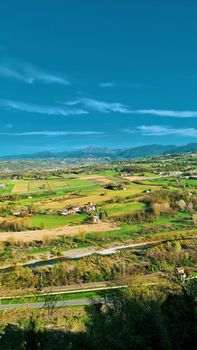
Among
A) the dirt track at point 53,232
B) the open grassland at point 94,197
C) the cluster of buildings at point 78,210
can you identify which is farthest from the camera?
the open grassland at point 94,197

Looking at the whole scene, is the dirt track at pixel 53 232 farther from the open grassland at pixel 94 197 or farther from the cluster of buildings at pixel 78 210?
the open grassland at pixel 94 197

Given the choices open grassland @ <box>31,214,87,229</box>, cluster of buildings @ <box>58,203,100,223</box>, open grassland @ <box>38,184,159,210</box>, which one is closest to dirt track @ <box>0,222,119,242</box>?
open grassland @ <box>31,214,87,229</box>

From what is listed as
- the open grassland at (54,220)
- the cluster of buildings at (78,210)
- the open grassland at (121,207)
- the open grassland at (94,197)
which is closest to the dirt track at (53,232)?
the open grassland at (54,220)

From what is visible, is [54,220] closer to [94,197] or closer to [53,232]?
[53,232]

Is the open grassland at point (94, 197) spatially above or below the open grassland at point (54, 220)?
above

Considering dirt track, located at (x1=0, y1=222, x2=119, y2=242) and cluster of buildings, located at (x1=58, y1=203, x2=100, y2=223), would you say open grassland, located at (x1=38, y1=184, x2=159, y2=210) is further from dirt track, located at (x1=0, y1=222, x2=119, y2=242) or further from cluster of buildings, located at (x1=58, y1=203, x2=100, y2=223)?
dirt track, located at (x1=0, y1=222, x2=119, y2=242)

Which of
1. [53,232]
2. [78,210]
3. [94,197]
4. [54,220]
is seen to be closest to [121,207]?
[78,210]

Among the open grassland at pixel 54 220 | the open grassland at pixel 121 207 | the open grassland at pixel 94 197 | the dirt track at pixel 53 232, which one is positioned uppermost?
the open grassland at pixel 94 197

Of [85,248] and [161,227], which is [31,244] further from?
Result: [161,227]

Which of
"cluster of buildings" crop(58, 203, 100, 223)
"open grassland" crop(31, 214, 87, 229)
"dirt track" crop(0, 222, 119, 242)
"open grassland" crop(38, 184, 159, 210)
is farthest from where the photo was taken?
"open grassland" crop(38, 184, 159, 210)
